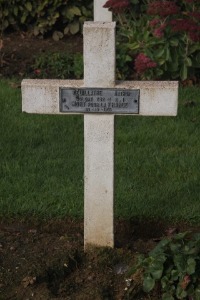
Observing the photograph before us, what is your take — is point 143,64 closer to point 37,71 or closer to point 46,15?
point 37,71

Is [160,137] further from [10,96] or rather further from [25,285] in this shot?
[25,285]

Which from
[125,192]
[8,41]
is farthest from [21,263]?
[8,41]

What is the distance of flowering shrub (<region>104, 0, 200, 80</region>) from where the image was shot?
25.3 feet

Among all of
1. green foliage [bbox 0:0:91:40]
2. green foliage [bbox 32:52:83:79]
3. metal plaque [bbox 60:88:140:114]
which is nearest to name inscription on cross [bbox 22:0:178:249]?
metal plaque [bbox 60:88:140:114]

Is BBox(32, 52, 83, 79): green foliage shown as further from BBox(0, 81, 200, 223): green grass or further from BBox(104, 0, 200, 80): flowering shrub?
BBox(0, 81, 200, 223): green grass

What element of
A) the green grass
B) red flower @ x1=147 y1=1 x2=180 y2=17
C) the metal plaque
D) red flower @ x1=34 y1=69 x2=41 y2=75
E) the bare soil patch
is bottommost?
the bare soil patch

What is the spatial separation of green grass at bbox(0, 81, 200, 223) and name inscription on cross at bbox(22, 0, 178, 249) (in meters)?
0.71

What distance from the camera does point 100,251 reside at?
16.5 feet

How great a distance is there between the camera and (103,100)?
187 inches

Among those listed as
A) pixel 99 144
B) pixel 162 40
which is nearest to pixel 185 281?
pixel 99 144

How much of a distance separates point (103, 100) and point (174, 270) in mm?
978

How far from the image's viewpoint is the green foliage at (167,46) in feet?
25.5

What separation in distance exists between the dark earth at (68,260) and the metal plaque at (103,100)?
2.71 ft

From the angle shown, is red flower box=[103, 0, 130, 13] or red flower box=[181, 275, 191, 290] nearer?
red flower box=[181, 275, 191, 290]
